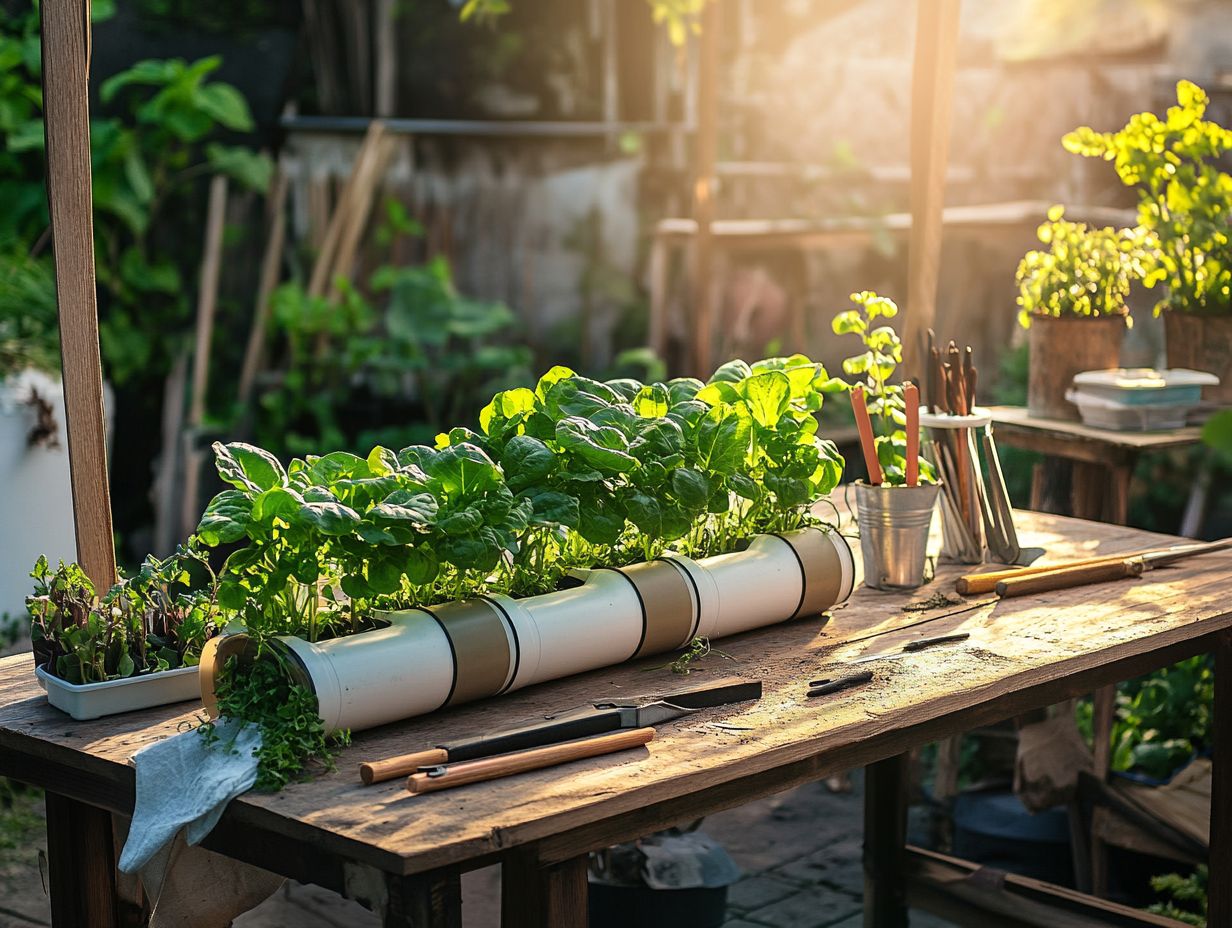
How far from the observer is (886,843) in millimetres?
3771

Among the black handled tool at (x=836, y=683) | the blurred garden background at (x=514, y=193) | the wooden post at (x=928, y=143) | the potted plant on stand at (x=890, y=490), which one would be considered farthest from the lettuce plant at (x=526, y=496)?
the blurred garden background at (x=514, y=193)

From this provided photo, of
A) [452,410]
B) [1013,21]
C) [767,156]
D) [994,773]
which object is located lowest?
[994,773]

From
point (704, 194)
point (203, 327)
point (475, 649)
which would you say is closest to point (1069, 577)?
point (475, 649)

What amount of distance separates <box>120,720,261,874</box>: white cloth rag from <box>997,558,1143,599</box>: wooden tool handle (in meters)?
1.45

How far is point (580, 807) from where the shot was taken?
1777 millimetres

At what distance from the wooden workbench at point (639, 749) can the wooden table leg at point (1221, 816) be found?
0.07 feet

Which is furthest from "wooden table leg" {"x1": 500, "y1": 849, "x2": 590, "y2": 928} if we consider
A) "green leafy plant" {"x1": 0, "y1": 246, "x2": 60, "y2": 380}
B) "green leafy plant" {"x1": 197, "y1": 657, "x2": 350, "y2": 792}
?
"green leafy plant" {"x1": 0, "y1": 246, "x2": 60, "y2": 380}

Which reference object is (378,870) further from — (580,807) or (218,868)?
(218,868)

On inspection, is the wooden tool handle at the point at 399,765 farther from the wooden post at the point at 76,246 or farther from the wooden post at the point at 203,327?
the wooden post at the point at 203,327

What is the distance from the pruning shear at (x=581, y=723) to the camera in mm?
1865

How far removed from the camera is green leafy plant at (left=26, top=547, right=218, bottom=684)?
82.6 inches

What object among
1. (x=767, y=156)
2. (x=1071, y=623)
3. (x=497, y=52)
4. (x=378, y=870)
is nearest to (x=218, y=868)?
(x=378, y=870)

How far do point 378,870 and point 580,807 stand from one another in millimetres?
244

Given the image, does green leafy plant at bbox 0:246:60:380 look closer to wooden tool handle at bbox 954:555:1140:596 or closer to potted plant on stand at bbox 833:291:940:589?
potted plant on stand at bbox 833:291:940:589
